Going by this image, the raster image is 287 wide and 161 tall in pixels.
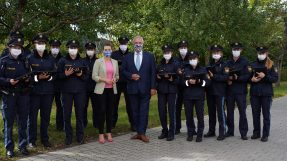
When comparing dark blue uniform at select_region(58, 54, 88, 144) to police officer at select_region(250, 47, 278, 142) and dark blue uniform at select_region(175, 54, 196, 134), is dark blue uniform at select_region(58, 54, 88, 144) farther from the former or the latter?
police officer at select_region(250, 47, 278, 142)

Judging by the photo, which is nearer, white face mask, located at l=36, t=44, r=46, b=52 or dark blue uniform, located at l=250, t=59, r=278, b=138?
white face mask, located at l=36, t=44, r=46, b=52

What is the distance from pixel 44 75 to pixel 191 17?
10790mm

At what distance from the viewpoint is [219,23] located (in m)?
18.1

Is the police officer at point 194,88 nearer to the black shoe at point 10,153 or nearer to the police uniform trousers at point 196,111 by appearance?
the police uniform trousers at point 196,111

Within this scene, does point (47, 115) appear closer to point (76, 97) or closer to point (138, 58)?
point (76, 97)

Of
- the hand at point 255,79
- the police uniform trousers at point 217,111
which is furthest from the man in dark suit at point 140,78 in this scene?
the hand at point 255,79

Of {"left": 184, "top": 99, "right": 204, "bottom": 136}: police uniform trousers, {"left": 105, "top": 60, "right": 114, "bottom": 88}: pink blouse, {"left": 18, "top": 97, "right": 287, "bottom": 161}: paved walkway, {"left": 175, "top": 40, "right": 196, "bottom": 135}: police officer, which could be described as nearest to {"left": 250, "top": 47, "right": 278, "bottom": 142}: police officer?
{"left": 18, "top": 97, "right": 287, "bottom": 161}: paved walkway

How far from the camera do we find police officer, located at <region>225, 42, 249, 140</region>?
365 inches

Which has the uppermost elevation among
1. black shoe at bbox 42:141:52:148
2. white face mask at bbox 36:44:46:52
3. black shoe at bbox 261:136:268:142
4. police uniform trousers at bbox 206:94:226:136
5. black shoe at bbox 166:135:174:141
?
white face mask at bbox 36:44:46:52

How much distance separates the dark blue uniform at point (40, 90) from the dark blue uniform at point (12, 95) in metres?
0.36

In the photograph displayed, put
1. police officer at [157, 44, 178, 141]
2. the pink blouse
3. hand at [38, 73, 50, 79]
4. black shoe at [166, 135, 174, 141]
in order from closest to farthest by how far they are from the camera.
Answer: hand at [38, 73, 50, 79]
the pink blouse
police officer at [157, 44, 178, 141]
black shoe at [166, 135, 174, 141]

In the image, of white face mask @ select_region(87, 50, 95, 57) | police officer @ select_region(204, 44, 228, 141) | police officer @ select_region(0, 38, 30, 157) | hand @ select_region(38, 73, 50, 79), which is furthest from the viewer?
white face mask @ select_region(87, 50, 95, 57)

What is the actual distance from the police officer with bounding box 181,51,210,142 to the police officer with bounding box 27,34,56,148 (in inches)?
112

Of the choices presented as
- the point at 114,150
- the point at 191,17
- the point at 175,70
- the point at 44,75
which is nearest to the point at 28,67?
the point at 44,75
